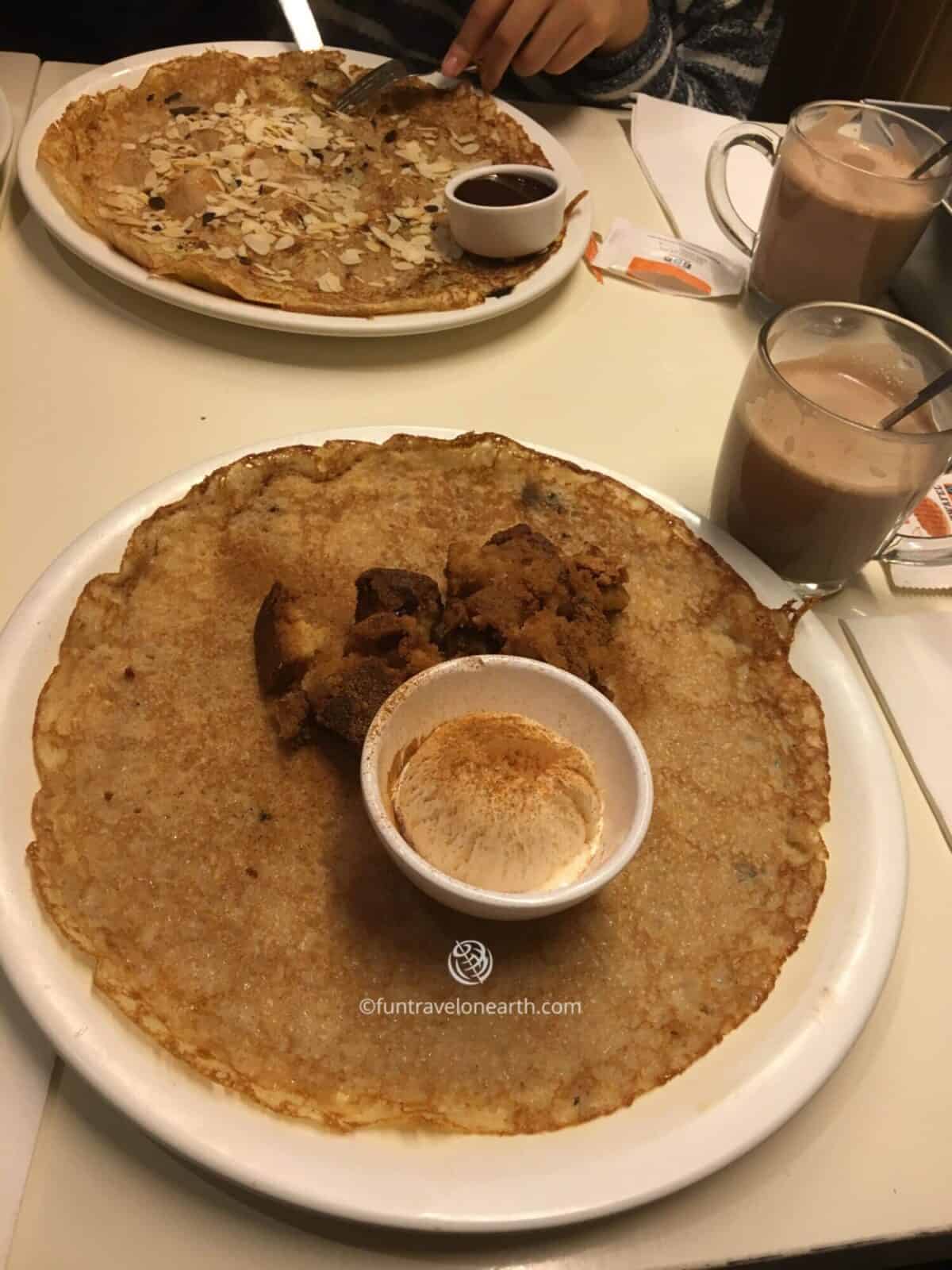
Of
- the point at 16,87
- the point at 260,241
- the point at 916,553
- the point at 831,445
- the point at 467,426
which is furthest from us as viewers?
the point at 16,87

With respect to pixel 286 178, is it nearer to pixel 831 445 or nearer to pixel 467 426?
pixel 467 426

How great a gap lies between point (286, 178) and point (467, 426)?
839 millimetres

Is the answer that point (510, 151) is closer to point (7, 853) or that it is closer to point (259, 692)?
point (259, 692)

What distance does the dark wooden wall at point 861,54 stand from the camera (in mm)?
3430

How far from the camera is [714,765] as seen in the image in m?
1.13

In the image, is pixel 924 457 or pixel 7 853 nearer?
pixel 7 853

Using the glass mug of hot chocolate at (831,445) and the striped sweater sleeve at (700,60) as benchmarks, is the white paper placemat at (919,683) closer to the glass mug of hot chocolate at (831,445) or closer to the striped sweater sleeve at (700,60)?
the glass mug of hot chocolate at (831,445)

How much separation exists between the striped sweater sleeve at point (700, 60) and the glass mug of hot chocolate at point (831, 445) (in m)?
1.48

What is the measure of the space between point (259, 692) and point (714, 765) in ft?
1.85

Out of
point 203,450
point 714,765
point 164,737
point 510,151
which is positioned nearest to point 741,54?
point 510,151

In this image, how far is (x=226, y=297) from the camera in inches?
66.2

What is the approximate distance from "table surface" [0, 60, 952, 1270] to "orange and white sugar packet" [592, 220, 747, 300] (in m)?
0.04

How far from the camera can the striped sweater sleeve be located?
8.17 ft

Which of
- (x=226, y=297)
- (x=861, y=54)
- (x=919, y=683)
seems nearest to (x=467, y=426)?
(x=226, y=297)
